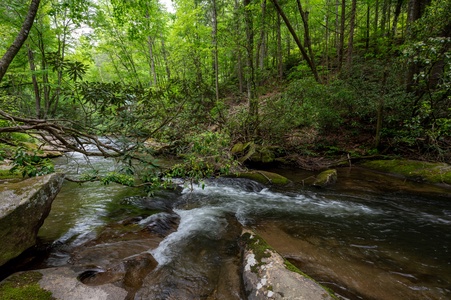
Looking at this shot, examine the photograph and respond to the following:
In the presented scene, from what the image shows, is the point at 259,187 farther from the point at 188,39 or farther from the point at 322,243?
the point at 188,39

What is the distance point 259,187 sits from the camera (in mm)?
7602

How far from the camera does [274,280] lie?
2.51 m

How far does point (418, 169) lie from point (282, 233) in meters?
6.40

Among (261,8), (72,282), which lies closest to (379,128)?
(261,8)

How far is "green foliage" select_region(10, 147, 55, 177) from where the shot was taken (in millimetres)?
3041

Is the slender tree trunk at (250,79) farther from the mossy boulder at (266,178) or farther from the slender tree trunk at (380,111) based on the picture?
the slender tree trunk at (380,111)

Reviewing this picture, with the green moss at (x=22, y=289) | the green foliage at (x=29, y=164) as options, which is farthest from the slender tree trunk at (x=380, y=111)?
the green moss at (x=22, y=289)

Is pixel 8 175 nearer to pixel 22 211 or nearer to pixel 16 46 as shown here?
pixel 22 211

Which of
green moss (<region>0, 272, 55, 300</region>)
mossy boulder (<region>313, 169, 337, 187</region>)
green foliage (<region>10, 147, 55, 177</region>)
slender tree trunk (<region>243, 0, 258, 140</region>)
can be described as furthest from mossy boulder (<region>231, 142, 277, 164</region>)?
green moss (<region>0, 272, 55, 300</region>)

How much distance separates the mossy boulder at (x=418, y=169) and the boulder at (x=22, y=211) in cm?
1021

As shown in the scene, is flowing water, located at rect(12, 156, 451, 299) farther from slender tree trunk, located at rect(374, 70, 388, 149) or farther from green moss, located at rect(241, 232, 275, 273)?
slender tree trunk, located at rect(374, 70, 388, 149)

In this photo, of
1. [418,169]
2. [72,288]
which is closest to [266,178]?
[418,169]

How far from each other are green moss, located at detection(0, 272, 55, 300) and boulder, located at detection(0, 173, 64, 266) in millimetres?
394

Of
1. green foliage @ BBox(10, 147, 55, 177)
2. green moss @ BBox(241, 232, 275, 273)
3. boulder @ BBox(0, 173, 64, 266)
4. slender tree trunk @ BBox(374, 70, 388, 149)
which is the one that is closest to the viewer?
boulder @ BBox(0, 173, 64, 266)
